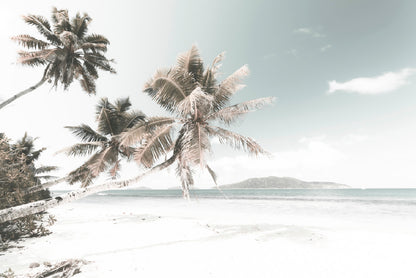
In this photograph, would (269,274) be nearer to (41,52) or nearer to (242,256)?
(242,256)

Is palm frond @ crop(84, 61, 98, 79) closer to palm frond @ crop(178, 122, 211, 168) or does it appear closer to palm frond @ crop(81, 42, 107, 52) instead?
palm frond @ crop(81, 42, 107, 52)

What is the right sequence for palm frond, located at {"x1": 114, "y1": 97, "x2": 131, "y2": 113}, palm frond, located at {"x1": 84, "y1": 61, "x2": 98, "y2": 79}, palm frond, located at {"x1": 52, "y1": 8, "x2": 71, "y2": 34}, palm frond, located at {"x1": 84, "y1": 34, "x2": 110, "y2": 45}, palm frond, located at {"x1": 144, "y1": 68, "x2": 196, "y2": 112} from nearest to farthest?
palm frond, located at {"x1": 144, "y1": 68, "x2": 196, "y2": 112}, palm frond, located at {"x1": 52, "y1": 8, "x2": 71, "y2": 34}, palm frond, located at {"x1": 84, "y1": 34, "x2": 110, "y2": 45}, palm frond, located at {"x1": 84, "y1": 61, "x2": 98, "y2": 79}, palm frond, located at {"x1": 114, "y1": 97, "x2": 131, "y2": 113}

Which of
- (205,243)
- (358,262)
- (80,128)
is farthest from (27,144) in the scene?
(358,262)

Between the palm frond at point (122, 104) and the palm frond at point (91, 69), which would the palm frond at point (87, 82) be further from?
the palm frond at point (122, 104)

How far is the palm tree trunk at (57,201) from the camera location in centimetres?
308

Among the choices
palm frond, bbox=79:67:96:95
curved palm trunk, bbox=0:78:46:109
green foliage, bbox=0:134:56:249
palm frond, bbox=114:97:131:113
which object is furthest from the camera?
palm frond, bbox=114:97:131:113

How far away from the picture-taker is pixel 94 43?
8898 millimetres

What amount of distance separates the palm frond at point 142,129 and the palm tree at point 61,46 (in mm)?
5266

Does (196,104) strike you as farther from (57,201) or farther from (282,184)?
(282,184)

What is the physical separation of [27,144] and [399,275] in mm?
19976

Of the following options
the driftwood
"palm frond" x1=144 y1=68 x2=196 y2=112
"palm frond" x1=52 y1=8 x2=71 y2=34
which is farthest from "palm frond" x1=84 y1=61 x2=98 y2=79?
the driftwood

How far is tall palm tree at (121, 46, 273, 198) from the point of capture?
5.47 metres

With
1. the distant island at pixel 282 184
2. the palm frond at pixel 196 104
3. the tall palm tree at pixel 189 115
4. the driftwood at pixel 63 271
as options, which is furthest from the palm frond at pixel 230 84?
the distant island at pixel 282 184

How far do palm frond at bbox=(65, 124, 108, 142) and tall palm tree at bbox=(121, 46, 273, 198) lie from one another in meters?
4.78
